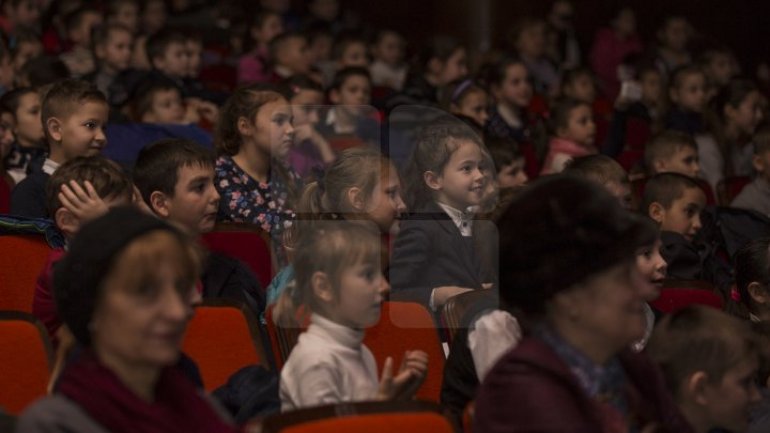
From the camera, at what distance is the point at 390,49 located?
9.36 meters

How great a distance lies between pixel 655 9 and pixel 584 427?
9317 millimetres

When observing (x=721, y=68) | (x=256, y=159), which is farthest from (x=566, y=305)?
(x=721, y=68)

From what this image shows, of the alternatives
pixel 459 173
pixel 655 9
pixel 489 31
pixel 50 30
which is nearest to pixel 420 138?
pixel 459 173

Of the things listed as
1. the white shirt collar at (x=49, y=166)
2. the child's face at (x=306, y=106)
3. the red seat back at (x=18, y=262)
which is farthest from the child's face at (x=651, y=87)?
the red seat back at (x=18, y=262)

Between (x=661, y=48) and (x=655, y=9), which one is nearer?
(x=661, y=48)

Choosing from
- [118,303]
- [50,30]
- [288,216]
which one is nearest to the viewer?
[118,303]

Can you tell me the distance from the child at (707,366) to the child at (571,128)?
13.4ft

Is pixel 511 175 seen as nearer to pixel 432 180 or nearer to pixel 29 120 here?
pixel 432 180

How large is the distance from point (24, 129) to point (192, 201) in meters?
1.82

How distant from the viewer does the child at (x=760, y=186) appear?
19.0ft

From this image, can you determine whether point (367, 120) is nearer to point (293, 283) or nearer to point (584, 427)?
point (293, 283)

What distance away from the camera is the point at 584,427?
2.43 m

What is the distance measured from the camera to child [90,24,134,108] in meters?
7.59

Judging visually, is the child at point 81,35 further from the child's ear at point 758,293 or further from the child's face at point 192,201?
the child's ear at point 758,293
